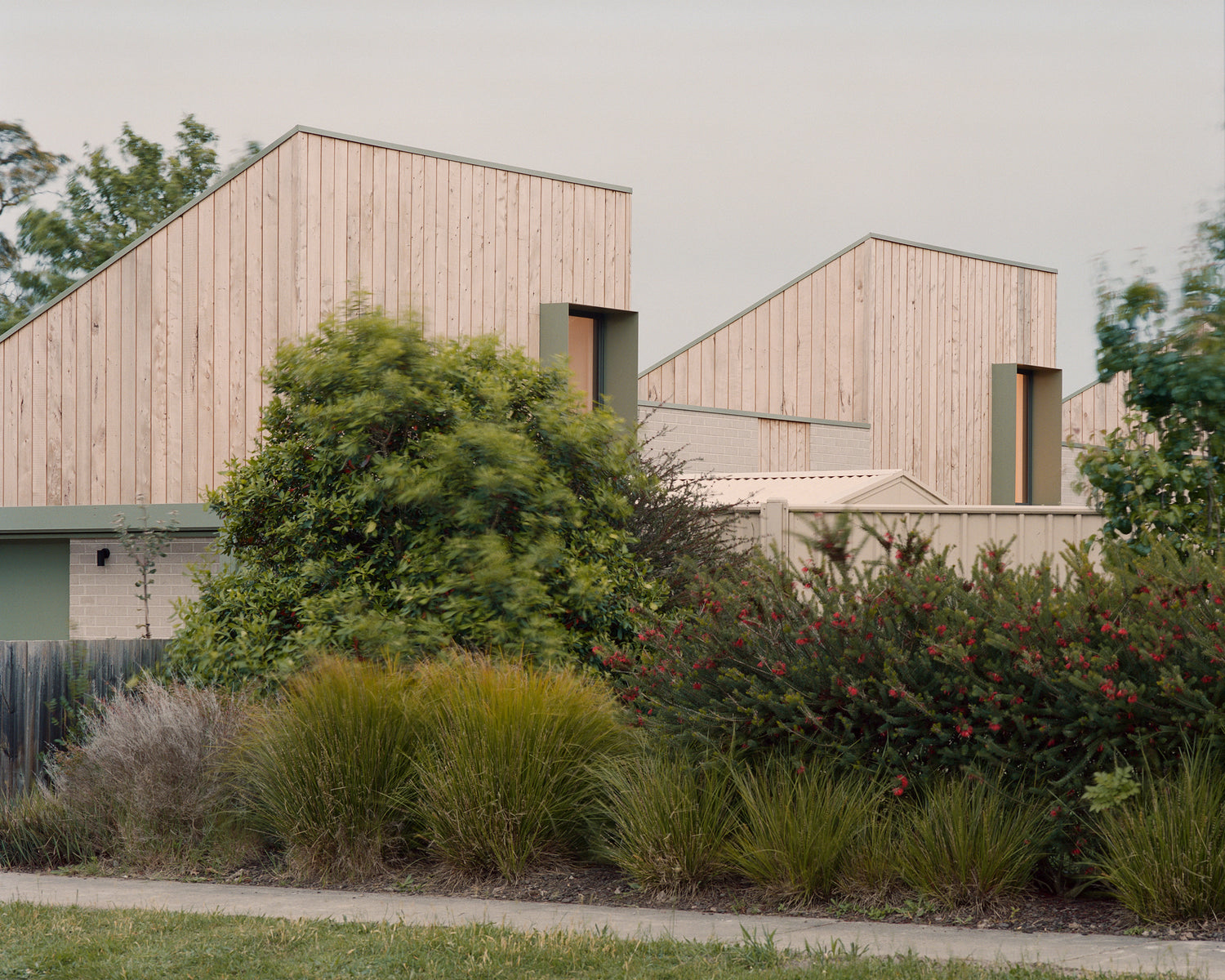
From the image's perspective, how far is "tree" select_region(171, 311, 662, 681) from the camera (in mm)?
10078

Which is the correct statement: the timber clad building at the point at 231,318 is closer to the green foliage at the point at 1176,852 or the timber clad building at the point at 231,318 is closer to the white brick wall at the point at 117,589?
the white brick wall at the point at 117,589

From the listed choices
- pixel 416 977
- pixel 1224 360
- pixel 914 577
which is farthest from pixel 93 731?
pixel 1224 360

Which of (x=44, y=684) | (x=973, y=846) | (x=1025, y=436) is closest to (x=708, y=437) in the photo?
(x=1025, y=436)

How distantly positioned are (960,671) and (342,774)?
11.9 feet

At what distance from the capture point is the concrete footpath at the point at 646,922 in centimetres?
623

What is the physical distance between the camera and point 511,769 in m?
8.36

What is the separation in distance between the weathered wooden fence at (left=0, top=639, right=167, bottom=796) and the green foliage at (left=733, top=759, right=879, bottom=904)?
580 cm

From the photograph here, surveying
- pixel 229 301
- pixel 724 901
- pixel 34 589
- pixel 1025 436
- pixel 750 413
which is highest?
pixel 229 301

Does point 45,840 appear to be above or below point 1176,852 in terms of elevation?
below

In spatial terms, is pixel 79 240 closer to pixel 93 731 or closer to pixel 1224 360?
pixel 93 731

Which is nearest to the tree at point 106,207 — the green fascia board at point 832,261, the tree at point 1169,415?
the green fascia board at point 832,261

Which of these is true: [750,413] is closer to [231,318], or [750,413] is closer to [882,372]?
[882,372]

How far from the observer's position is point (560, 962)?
6188 mm

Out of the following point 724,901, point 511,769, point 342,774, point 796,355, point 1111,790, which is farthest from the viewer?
point 796,355
